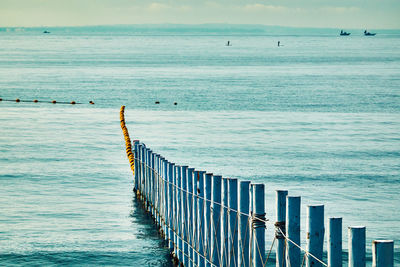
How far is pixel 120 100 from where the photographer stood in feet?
235

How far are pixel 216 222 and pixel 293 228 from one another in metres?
3.95

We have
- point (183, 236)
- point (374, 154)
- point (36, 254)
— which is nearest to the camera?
point (183, 236)

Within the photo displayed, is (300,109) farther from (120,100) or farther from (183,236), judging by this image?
(183,236)

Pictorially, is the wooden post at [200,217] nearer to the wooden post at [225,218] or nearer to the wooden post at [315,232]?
the wooden post at [225,218]

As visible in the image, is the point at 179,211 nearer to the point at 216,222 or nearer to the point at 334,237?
the point at 216,222

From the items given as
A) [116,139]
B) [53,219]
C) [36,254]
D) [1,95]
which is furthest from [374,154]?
[1,95]

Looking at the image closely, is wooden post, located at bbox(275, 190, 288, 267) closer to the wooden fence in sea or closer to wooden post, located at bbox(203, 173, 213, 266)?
the wooden fence in sea

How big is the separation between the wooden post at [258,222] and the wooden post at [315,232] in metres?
2.11

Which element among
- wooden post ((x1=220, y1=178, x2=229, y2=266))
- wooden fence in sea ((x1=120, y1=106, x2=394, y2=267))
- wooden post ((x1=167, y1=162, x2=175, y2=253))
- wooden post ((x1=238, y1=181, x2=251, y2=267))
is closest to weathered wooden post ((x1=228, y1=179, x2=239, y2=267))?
wooden fence in sea ((x1=120, y1=106, x2=394, y2=267))

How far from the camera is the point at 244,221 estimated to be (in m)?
12.8

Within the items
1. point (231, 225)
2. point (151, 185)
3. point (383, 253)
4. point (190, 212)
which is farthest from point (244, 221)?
point (151, 185)

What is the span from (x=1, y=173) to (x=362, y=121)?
28530 mm

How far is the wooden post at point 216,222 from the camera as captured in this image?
1407 centimetres

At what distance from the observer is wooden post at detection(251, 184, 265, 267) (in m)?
11.6
